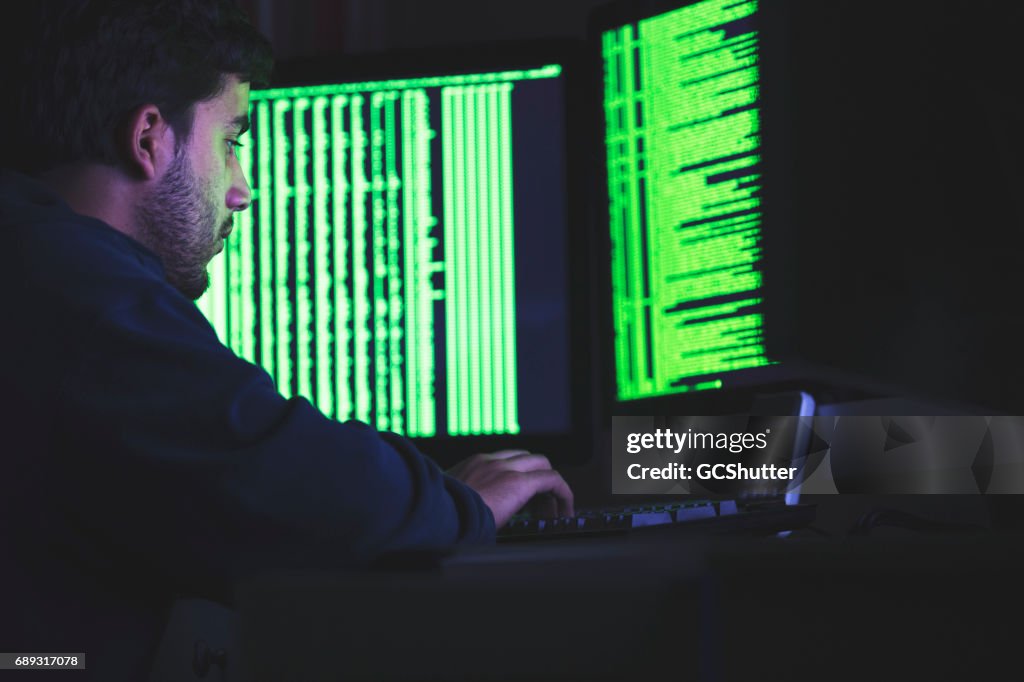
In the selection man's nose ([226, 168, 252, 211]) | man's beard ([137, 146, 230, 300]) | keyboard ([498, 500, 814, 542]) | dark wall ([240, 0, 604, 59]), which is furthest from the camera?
dark wall ([240, 0, 604, 59])

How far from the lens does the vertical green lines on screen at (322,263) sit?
1236mm

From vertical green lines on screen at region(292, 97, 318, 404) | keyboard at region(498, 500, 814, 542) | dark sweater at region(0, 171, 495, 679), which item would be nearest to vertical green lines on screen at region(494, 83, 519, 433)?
vertical green lines on screen at region(292, 97, 318, 404)

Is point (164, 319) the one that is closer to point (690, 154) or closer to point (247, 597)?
point (247, 597)

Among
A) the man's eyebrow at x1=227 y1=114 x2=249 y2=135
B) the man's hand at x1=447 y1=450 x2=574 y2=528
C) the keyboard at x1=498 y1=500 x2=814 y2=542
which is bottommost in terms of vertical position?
the keyboard at x1=498 y1=500 x2=814 y2=542

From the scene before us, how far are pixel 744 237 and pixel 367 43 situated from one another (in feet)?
2.74

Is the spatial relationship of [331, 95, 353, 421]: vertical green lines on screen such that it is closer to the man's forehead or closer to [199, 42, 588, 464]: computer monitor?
[199, 42, 588, 464]: computer monitor

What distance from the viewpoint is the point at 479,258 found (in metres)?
1.22

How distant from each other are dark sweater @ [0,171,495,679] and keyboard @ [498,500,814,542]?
96mm

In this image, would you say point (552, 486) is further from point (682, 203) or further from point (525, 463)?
point (682, 203)

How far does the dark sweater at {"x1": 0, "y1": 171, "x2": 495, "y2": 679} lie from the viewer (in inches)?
25.4

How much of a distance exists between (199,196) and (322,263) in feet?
0.81

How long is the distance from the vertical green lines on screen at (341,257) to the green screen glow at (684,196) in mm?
314

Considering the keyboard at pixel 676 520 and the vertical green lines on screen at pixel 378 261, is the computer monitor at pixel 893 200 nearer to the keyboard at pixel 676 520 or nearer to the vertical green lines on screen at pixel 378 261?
the keyboard at pixel 676 520

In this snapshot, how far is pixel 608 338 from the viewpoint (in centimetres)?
120
